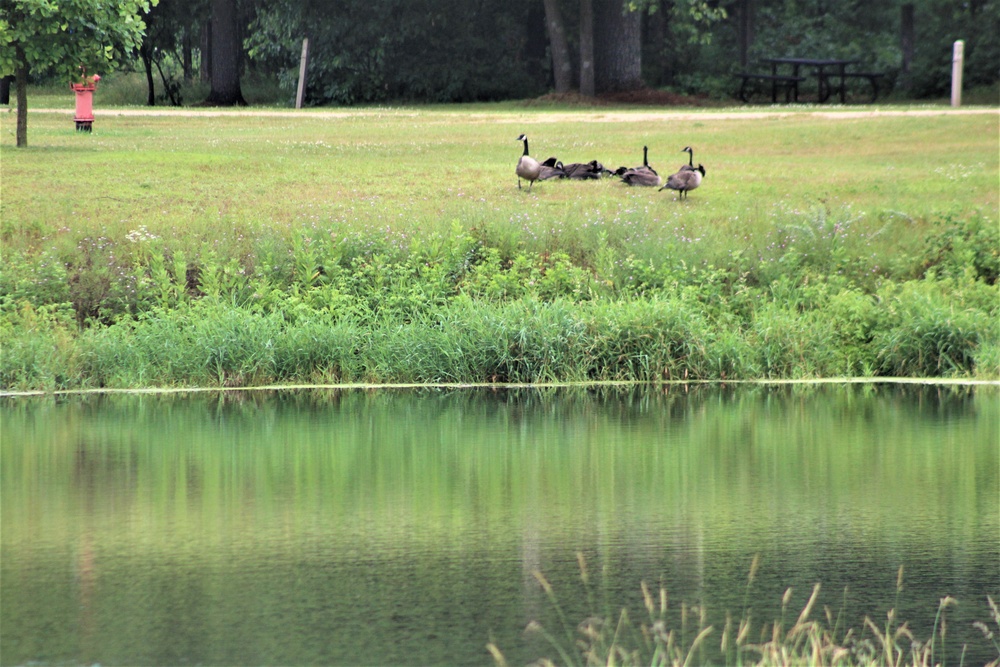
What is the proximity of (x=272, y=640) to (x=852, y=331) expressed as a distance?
1033cm

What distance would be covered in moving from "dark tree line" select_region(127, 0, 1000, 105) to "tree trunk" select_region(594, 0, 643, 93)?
28 millimetres

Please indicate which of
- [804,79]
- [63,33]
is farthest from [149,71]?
[63,33]

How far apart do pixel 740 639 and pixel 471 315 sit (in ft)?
Result: 31.0

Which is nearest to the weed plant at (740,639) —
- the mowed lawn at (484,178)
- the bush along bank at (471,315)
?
the bush along bank at (471,315)

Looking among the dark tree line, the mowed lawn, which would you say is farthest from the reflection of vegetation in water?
the dark tree line

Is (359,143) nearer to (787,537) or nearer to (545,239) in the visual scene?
(545,239)

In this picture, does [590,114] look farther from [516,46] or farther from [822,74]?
[516,46]

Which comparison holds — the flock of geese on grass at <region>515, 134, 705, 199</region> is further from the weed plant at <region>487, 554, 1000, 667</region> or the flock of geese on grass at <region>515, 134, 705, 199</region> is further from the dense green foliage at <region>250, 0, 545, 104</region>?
the dense green foliage at <region>250, 0, 545, 104</region>

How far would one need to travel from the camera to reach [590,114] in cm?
3203

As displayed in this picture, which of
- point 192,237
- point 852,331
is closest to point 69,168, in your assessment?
point 192,237

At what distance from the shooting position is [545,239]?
17.7 metres

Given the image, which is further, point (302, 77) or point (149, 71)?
point (149, 71)

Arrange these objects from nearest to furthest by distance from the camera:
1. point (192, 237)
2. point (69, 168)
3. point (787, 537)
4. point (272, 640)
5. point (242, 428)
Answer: point (272, 640) → point (787, 537) → point (242, 428) → point (192, 237) → point (69, 168)

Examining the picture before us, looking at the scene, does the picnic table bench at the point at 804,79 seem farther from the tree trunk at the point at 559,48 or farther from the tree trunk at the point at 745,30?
the tree trunk at the point at 559,48
